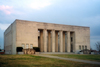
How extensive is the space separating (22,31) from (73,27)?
65.7 ft

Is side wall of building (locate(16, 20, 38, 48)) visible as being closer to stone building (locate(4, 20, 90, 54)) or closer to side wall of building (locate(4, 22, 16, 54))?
stone building (locate(4, 20, 90, 54))

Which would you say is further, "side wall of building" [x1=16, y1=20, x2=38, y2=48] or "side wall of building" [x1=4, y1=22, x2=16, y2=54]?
"side wall of building" [x1=4, y1=22, x2=16, y2=54]

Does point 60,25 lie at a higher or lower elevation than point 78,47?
higher

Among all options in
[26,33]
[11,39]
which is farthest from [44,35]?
[11,39]

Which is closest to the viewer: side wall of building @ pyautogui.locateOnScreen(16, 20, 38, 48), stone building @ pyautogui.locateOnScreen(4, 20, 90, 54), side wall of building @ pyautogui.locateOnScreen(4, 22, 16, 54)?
side wall of building @ pyautogui.locateOnScreen(16, 20, 38, 48)

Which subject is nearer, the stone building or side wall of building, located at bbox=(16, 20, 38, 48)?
side wall of building, located at bbox=(16, 20, 38, 48)

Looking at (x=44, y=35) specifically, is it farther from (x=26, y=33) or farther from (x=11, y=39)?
(x=11, y=39)

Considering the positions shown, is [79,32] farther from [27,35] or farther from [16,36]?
[16,36]

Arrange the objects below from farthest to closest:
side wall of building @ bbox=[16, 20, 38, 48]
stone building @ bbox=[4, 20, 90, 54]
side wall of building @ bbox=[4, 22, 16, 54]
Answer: side wall of building @ bbox=[4, 22, 16, 54]
stone building @ bbox=[4, 20, 90, 54]
side wall of building @ bbox=[16, 20, 38, 48]

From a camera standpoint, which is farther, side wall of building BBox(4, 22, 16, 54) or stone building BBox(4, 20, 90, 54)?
side wall of building BBox(4, 22, 16, 54)

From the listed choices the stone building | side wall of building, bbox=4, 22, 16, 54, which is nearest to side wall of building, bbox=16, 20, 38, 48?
the stone building

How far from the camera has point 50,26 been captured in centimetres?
4525

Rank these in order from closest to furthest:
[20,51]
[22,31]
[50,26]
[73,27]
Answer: [20,51] → [22,31] → [50,26] → [73,27]

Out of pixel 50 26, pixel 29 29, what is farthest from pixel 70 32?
pixel 29 29
